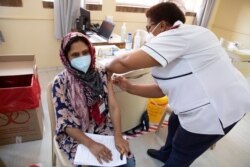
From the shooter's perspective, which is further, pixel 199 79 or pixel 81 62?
pixel 81 62

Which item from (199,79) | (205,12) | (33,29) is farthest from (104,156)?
(205,12)

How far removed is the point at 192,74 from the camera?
3.14 ft

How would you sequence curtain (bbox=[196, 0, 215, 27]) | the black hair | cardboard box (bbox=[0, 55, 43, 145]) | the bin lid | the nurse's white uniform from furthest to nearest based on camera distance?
curtain (bbox=[196, 0, 215, 27]) → the bin lid → cardboard box (bbox=[0, 55, 43, 145]) → the black hair → the nurse's white uniform

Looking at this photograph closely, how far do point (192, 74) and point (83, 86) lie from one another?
23.7 inches

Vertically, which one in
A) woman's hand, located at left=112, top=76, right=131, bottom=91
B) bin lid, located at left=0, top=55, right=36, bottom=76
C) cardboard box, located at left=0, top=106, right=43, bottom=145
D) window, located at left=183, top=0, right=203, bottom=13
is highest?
window, located at left=183, top=0, right=203, bottom=13

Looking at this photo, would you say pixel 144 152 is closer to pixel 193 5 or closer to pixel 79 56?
pixel 79 56

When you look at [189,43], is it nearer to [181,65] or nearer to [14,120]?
[181,65]

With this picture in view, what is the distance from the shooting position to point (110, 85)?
4.04ft

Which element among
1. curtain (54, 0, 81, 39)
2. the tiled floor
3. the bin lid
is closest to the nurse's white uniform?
the tiled floor

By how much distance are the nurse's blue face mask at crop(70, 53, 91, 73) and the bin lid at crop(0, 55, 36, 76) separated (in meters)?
0.76

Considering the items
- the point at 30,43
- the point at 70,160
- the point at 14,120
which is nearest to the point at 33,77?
the point at 14,120

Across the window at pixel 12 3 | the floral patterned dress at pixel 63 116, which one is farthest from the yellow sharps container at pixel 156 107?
the window at pixel 12 3

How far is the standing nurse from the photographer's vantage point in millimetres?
915

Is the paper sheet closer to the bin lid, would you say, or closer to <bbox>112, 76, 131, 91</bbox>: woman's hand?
<bbox>112, 76, 131, 91</bbox>: woman's hand
